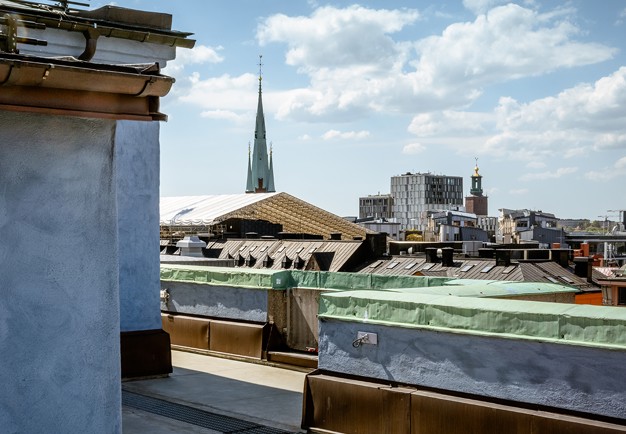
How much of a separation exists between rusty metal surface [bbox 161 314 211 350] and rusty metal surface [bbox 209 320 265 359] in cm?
22

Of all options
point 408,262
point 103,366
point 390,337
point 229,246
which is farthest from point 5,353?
point 229,246

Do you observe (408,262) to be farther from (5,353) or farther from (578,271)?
(5,353)

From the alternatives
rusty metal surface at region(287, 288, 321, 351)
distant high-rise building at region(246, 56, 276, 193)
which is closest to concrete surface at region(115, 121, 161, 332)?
rusty metal surface at region(287, 288, 321, 351)

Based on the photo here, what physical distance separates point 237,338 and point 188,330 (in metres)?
1.64

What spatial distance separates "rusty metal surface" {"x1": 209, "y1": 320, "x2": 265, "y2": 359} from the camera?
664 inches

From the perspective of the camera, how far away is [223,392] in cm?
1443

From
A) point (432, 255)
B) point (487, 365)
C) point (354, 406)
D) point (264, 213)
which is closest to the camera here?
point (487, 365)

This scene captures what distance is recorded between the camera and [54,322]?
7367mm

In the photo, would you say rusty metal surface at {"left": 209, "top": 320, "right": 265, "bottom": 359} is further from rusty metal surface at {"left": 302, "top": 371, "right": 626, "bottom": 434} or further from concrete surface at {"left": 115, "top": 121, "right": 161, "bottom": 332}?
rusty metal surface at {"left": 302, "top": 371, "right": 626, "bottom": 434}

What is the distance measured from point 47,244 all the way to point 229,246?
2316 inches

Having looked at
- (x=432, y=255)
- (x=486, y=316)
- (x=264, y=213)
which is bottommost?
(x=486, y=316)

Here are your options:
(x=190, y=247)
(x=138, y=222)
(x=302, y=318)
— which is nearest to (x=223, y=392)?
(x=302, y=318)

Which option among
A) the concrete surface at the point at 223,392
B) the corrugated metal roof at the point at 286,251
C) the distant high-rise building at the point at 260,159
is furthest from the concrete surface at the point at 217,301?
the distant high-rise building at the point at 260,159

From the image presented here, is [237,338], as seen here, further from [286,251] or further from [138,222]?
[286,251]
